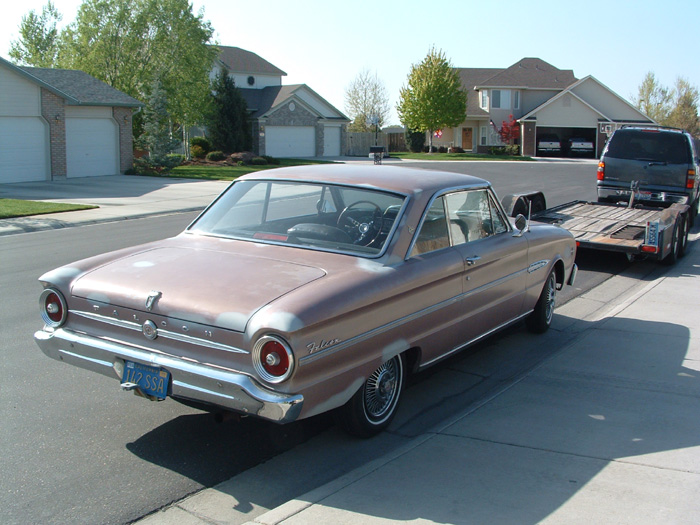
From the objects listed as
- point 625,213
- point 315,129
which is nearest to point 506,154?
point 315,129

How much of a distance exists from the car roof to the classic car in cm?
2

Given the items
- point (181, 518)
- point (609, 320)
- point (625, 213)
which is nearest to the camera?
point (181, 518)

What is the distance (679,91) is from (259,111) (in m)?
47.3

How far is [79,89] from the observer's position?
30.4 meters

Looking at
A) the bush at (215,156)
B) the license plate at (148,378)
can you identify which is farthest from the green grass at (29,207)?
the bush at (215,156)

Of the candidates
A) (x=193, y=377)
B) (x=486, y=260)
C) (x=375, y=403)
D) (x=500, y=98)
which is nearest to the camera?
(x=193, y=377)

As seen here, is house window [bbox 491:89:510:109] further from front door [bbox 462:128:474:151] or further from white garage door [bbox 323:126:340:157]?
white garage door [bbox 323:126:340:157]

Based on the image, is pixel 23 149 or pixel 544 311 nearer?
pixel 544 311

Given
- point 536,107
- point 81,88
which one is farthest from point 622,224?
point 536,107

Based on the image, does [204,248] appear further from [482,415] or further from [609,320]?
[609,320]

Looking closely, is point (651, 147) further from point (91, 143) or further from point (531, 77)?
point (531, 77)

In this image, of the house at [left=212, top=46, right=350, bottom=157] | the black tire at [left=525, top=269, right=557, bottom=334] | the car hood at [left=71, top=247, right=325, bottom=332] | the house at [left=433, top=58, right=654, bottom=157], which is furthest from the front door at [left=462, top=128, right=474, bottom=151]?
the car hood at [left=71, top=247, right=325, bottom=332]

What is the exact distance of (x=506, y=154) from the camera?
57969 mm

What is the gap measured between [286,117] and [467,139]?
21.1 m
